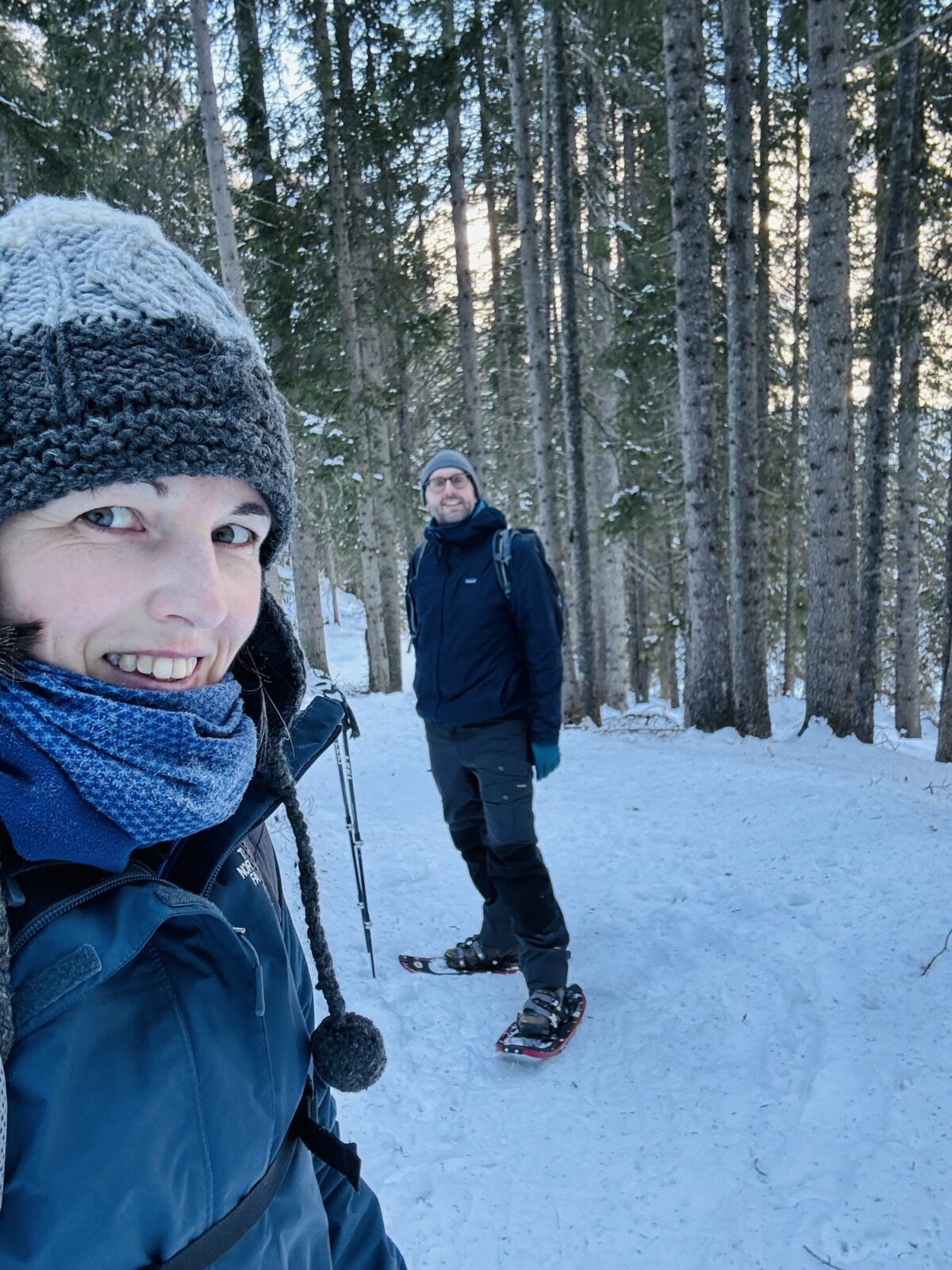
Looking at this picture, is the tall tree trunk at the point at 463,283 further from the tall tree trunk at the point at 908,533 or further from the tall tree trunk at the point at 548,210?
the tall tree trunk at the point at 908,533

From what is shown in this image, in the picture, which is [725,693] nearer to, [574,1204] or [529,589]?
[529,589]

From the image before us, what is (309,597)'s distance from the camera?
47.8 ft

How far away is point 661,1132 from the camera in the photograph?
3.28m

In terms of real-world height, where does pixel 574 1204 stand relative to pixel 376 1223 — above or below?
below

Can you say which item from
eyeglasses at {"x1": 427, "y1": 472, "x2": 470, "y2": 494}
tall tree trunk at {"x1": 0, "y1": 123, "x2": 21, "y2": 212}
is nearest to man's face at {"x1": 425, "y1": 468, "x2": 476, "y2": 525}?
eyeglasses at {"x1": 427, "y1": 472, "x2": 470, "y2": 494}

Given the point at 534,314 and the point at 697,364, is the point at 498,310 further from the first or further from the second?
the point at 697,364

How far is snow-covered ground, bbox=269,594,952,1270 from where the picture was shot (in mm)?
2799

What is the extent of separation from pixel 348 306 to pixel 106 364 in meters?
13.3

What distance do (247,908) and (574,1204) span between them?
99.4 inches

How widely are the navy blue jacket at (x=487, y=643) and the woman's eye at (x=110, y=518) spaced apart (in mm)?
2907

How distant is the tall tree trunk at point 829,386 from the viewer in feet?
26.2

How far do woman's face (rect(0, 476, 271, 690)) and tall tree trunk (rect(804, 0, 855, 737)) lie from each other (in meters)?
8.75

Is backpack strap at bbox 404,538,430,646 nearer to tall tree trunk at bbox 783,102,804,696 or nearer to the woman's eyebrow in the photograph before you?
the woman's eyebrow

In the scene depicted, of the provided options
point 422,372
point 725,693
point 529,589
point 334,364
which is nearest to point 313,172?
point 334,364
